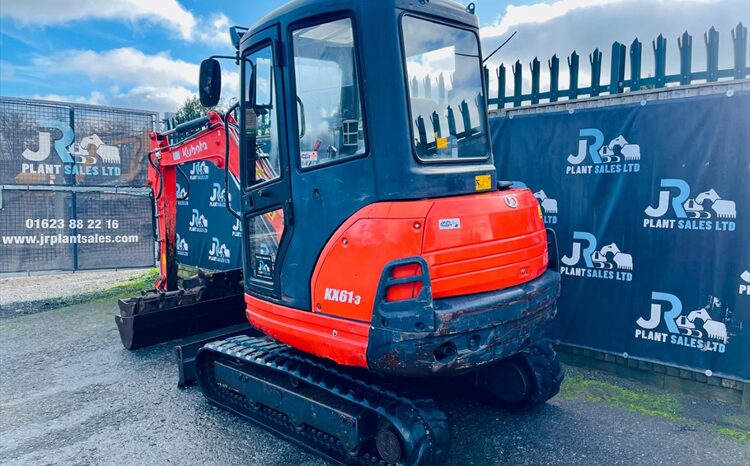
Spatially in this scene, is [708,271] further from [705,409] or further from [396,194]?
[396,194]

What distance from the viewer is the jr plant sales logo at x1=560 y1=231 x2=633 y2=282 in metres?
4.82

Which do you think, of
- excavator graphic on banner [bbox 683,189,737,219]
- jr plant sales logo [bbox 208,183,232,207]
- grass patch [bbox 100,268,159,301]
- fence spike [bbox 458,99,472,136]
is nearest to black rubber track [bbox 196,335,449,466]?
fence spike [bbox 458,99,472,136]

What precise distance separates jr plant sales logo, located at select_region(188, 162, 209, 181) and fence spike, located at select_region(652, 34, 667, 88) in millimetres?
6827

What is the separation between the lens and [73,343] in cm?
615

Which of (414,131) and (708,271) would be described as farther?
(708,271)

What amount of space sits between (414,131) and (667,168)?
2.76 metres

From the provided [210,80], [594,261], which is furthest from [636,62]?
[210,80]

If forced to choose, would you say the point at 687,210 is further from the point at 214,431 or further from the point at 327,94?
the point at 214,431

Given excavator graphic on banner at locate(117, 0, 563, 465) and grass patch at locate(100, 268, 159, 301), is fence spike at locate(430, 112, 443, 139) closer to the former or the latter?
excavator graphic on banner at locate(117, 0, 563, 465)

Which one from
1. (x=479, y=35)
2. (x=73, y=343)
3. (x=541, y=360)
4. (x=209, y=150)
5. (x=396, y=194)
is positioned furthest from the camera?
(x=73, y=343)

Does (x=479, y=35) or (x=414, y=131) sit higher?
(x=479, y=35)

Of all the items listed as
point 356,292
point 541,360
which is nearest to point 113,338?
point 356,292

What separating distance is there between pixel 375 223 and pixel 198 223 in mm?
7032

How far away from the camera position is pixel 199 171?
902 centimetres
